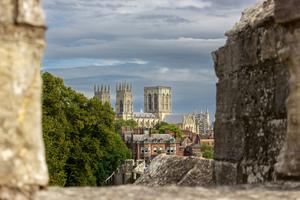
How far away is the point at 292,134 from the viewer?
5.07 metres

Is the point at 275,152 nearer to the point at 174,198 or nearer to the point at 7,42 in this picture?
the point at 174,198

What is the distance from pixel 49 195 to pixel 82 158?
121 feet

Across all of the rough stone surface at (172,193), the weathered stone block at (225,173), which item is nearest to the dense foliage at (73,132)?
the weathered stone block at (225,173)

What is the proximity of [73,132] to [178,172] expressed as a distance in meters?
32.6

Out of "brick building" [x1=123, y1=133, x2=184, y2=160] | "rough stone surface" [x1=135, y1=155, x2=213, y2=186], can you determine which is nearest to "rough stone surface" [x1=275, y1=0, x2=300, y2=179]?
"rough stone surface" [x1=135, y1=155, x2=213, y2=186]

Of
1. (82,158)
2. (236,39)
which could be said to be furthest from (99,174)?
(236,39)

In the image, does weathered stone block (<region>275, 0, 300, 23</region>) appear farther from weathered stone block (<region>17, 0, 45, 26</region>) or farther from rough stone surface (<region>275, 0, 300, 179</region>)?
weathered stone block (<region>17, 0, 45, 26</region>)

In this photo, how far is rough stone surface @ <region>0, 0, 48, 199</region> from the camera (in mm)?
3266

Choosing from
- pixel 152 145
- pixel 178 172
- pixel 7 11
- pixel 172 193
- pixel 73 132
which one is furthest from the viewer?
pixel 152 145

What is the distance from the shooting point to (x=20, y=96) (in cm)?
331

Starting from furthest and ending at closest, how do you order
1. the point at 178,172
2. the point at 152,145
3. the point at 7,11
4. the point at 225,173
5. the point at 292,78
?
the point at 152,145 → the point at 178,172 → the point at 225,173 → the point at 292,78 → the point at 7,11

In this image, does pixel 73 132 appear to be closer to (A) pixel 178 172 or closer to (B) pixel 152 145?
(A) pixel 178 172

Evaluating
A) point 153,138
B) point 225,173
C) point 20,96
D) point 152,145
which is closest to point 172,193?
point 20,96

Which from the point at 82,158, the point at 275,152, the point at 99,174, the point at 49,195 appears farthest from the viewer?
the point at 99,174
